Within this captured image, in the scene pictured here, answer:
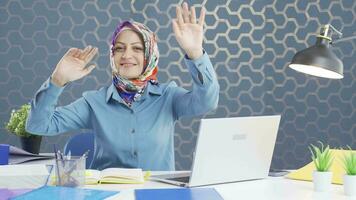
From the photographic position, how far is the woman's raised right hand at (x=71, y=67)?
191cm

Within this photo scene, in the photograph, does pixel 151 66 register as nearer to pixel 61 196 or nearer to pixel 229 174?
pixel 229 174

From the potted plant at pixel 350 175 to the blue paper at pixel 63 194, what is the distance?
65 centimetres

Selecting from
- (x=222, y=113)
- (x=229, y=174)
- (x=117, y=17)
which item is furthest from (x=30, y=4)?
(x=229, y=174)

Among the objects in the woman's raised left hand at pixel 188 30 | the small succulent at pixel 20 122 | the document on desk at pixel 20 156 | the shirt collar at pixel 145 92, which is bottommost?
the document on desk at pixel 20 156

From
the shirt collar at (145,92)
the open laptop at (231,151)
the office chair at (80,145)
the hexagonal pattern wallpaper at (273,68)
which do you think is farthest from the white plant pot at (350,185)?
the hexagonal pattern wallpaper at (273,68)

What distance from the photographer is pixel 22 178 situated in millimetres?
1523

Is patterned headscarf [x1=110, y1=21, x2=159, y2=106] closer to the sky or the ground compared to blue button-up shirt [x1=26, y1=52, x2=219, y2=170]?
closer to the sky

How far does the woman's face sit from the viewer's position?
2197mm

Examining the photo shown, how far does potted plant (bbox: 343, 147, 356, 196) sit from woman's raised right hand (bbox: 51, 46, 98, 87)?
937 mm

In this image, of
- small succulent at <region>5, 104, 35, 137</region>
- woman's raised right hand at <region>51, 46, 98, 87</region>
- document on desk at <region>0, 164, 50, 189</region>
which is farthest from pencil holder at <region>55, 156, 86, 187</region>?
small succulent at <region>5, 104, 35, 137</region>

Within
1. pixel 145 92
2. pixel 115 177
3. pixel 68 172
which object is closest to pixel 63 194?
pixel 68 172

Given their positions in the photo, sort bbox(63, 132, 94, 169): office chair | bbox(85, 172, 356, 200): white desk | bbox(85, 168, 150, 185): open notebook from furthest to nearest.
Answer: bbox(63, 132, 94, 169): office chair, bbox(85, 168, 150, 185): open notebook, bbox(85, 172, 356, 200): white desk

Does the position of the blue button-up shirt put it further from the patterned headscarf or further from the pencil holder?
the pencil holder

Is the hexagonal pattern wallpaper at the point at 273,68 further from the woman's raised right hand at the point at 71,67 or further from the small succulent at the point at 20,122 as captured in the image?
the woman's raised right hand at the point at 71,67
